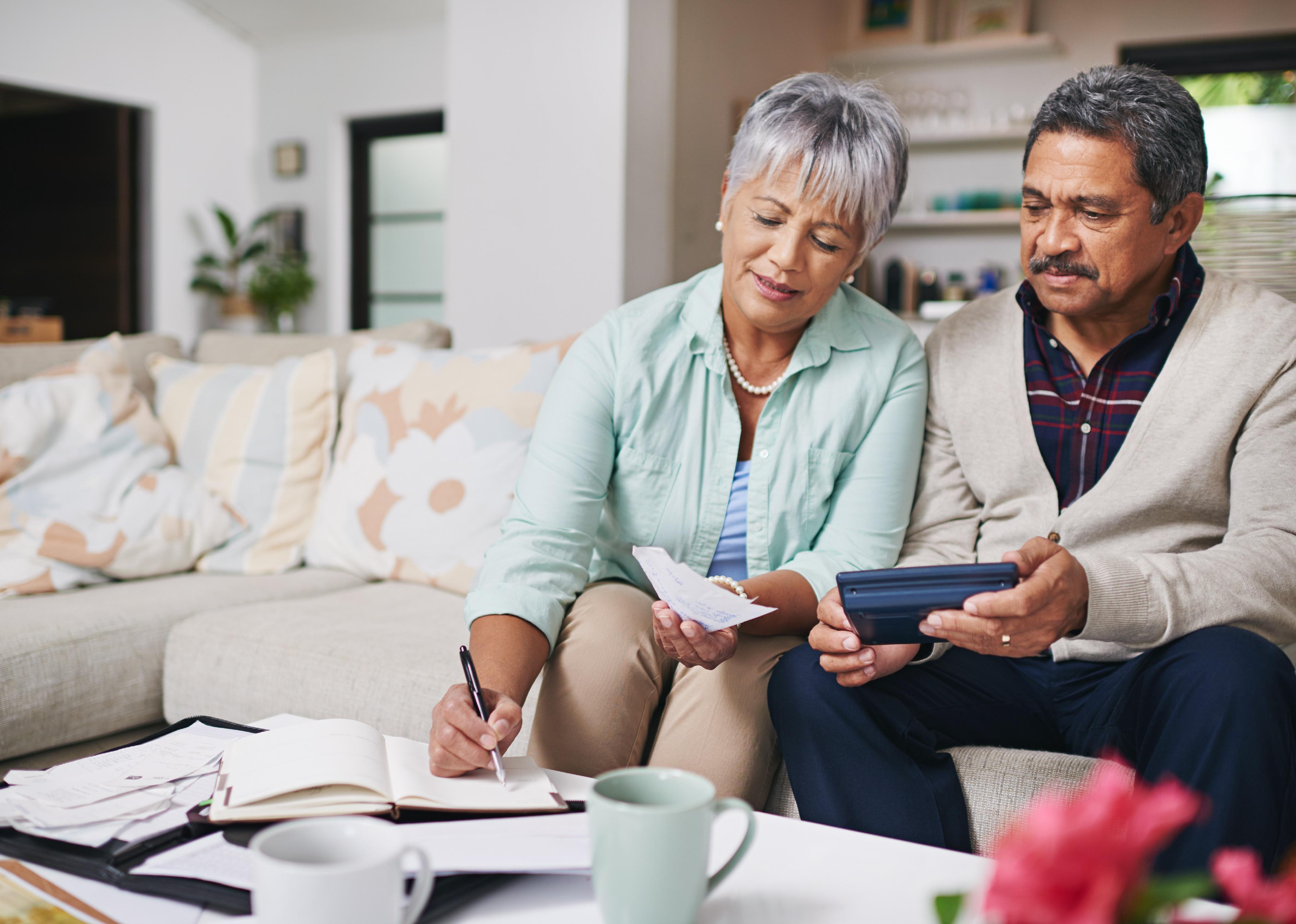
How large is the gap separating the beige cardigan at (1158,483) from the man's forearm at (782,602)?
16cm

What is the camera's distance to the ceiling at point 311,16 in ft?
18.3

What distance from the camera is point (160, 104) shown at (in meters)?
5.89

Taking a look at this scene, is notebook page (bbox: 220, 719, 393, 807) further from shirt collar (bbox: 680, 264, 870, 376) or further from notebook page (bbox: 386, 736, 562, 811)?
shirt collar (bbox: 680, 264, 870, 376)

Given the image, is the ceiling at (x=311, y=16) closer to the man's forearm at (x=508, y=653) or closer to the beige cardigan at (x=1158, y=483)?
the beige cardigan at (x=1158, y=483)

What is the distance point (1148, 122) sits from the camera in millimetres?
1224

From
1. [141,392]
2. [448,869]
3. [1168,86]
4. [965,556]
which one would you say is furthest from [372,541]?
[1168,86]

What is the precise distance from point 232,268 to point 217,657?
16.5 ft

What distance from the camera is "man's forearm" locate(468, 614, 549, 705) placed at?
3.56 feet

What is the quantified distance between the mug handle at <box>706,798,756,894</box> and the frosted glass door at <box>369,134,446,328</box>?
5269mm

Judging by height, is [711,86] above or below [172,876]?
above

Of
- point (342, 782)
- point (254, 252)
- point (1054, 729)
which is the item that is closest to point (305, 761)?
point (342, 782)

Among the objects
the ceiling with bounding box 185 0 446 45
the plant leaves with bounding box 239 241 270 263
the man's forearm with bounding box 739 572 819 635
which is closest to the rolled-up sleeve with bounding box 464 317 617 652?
the man's forearm with bounding box 739 572 819 635

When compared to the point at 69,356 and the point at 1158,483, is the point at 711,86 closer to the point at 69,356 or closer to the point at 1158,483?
the point at 69,356

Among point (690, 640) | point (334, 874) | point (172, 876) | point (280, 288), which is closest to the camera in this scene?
point (334, 874)
